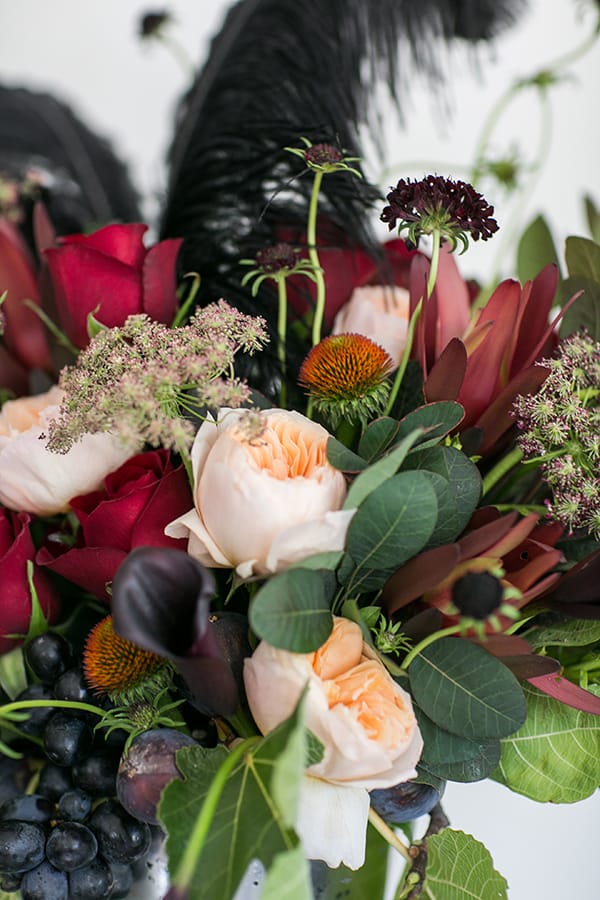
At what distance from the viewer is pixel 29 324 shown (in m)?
0.60

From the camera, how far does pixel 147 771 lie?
0.39m

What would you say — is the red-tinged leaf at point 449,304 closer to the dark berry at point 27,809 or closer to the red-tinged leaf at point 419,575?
the red-tinged leaf at point 419,575

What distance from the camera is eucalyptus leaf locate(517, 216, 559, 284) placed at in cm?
61

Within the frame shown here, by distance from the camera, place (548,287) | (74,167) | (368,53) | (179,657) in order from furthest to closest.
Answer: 1. (74,167)
2. (368,53)
3. (548,287)
4. (179,657)

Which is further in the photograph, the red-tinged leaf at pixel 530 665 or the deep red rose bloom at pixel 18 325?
the deep red rose bloom at pixel 18 325

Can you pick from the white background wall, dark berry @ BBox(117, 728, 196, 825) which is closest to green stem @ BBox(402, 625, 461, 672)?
dark berry @ BBox(117, 728, 196, 825)

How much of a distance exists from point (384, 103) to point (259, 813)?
0.57 metres

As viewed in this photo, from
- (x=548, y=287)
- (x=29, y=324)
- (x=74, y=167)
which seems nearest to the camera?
(x=548, y=287)

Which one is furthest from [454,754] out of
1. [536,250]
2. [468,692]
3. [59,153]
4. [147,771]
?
[59,153]

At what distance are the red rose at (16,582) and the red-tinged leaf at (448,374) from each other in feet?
0.74

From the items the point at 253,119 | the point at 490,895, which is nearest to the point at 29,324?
the point at 253,119

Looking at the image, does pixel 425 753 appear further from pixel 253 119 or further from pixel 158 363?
pixel 253 119

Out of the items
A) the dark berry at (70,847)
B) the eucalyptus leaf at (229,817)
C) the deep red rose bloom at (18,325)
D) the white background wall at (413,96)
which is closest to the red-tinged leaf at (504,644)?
the eucalyptus leaf at (229,817)

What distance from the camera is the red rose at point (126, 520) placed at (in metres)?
0.43
